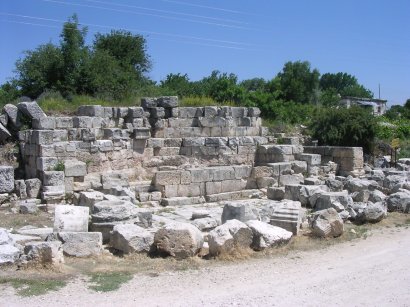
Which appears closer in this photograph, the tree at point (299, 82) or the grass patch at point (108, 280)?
the grass patch at point (108, 280)

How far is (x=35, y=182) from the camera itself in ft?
36.5

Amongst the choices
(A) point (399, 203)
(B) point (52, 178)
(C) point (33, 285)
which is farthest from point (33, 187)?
(A) point (399, 203)

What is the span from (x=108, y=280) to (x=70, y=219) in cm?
214

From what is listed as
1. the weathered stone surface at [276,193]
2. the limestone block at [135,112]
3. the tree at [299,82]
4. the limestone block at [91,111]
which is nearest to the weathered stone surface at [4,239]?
the limestone block at [91,111]

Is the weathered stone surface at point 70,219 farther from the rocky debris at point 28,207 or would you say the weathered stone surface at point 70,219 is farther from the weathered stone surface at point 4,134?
the weathered stone surface at point 4,134

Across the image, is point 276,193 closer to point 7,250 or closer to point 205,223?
point 205,223

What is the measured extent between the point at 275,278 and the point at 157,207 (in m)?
6.08

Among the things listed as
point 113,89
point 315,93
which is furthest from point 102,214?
point 315,93

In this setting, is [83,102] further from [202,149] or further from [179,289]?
[179,289]

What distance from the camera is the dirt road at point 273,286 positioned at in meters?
5.53

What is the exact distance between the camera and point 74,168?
11.5 metres

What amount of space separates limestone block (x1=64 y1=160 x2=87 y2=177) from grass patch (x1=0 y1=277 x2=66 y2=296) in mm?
5525

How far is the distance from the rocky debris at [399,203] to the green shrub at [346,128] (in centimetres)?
654

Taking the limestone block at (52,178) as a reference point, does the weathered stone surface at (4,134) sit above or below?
above
